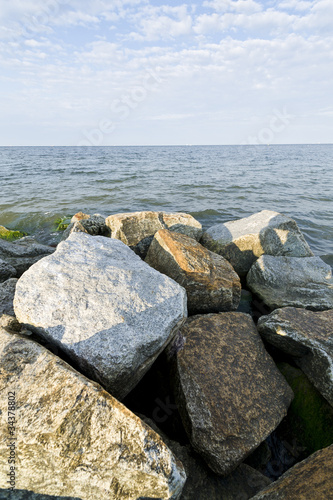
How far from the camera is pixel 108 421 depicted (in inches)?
74.2

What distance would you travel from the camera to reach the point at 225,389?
112 inches

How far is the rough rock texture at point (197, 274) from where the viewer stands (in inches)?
157

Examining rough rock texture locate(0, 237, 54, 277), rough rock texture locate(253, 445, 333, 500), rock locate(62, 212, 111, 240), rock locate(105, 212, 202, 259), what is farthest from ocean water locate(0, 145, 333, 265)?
rough rock texture locate(253, 445, 333, 500)

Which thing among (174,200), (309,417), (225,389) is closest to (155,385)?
(225,389)

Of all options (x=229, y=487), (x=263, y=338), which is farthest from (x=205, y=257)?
(x=229, y=487)

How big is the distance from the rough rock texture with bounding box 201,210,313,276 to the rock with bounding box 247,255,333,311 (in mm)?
548

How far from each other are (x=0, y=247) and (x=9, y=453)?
5.26 meters

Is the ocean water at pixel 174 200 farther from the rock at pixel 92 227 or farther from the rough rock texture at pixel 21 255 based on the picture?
the rough rock texture at pixel 21 255

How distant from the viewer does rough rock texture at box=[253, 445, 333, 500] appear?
5.63ft

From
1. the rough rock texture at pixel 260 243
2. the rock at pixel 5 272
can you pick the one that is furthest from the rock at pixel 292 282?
the rock at pixel 5 272

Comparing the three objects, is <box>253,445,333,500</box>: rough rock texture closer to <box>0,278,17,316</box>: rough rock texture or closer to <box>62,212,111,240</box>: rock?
<box>0,278,17,316</box>: rough rock texture

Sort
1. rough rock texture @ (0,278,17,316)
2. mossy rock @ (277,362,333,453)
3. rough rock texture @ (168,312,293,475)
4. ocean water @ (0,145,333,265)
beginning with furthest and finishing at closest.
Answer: ocean water @ (0,145,333,265), rough rock texture @ (0,278,17,316), mossy rock @ (277,362,333,453), rough rock texture @ (168,312,293,475)

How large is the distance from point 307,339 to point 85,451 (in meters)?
2.59

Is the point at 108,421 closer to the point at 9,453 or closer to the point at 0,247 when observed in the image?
the point at 9,453
